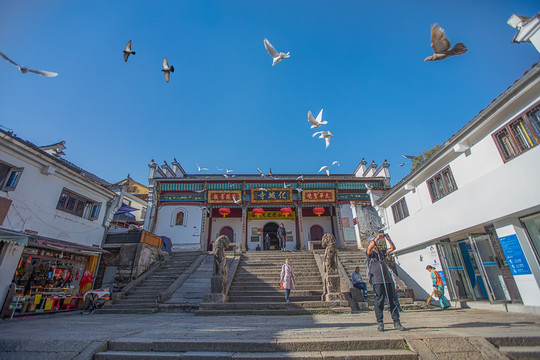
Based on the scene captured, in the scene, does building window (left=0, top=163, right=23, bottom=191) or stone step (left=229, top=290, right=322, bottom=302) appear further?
building window (left=0, top=163, right=23, bottom=191)

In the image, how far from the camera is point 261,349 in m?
2.96

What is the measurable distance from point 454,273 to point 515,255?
284 cm

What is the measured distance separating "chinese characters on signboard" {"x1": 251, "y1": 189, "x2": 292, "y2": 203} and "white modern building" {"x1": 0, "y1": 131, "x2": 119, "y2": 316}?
976 centimetres

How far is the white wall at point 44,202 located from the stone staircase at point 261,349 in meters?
9.22

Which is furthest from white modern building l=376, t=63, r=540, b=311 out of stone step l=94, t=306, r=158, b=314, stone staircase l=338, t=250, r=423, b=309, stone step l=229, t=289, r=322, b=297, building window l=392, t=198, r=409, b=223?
stone step l=94, t=306, r=158, b=314

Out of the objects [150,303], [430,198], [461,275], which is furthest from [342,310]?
[150,303]

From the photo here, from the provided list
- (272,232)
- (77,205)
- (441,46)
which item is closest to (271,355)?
(441,46)

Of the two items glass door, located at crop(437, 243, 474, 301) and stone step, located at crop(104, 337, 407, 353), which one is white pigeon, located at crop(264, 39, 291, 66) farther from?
glass door, located at crop(437, 243, 474, 301)

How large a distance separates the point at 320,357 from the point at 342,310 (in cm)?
479

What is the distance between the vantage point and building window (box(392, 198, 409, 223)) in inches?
469

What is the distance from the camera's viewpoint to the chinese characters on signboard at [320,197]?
18734mm

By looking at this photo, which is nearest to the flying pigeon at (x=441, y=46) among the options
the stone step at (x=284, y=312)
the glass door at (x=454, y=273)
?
the stone step at (x=284, y=312)

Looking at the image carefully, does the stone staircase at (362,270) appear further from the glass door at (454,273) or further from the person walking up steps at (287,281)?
the person walking up steps at (287,281)

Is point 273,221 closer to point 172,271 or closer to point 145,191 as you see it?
point 172,271
